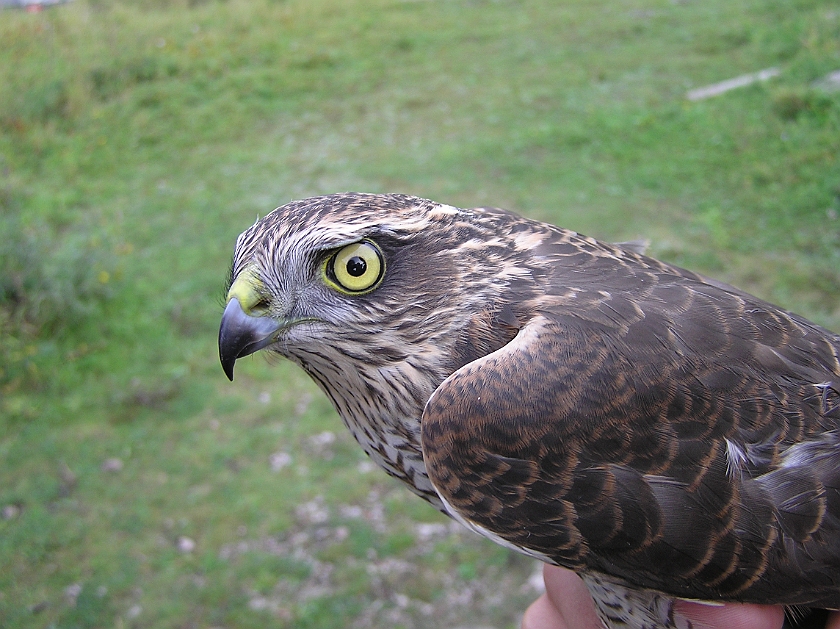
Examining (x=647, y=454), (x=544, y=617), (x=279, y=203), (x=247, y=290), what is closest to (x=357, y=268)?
(x=247, y=290)

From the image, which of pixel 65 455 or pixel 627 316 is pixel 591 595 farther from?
pixel 65 455

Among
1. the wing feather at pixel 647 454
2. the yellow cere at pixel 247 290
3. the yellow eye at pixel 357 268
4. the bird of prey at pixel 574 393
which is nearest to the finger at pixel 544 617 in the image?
the bird of prey at pixel 574 393

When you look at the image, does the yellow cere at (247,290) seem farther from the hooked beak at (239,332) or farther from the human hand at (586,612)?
the human hand at (586,612)

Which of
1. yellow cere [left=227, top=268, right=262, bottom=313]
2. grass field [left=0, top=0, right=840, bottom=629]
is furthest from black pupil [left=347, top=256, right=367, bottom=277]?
grass field [left=0, top=0, right=840, bottom=629]

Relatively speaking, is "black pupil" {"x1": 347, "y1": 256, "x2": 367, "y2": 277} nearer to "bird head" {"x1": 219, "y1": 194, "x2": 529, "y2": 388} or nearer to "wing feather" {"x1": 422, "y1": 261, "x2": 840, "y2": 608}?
"bird head" {"x1": 219, "y1": 194, "x2": 529, "y2": 388}

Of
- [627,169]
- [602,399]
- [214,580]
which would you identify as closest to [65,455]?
[214,580]
